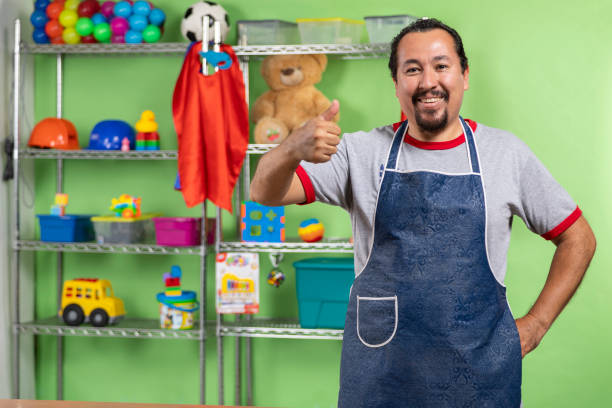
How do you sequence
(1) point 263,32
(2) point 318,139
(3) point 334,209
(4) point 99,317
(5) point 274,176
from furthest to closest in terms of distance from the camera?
(3) point 334,209
(4) point 99,317
(1) point 263,32
(5) point 274,176
(2) point 318,139

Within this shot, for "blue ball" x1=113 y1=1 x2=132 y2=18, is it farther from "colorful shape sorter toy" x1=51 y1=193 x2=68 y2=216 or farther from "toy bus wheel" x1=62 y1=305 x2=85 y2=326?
"toy bus wheel" x1=62 y1=305 x2=85 y2=326

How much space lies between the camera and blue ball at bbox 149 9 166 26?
11.4 ft

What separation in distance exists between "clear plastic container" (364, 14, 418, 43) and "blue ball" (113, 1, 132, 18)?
109 centimetres

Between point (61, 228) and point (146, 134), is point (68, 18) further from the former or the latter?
point (61, 228)

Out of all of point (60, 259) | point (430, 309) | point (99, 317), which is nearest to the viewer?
point (430, 309)

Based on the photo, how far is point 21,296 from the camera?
12.4 feet

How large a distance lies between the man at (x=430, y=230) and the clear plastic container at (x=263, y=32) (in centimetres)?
167

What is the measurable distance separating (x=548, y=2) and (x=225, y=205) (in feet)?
5.58

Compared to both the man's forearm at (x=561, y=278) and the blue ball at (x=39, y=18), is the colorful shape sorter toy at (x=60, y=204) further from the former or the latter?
the man's forearm at (x=561, y=278)

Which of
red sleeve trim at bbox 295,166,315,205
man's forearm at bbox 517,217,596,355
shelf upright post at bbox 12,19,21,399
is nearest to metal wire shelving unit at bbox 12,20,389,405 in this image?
shelf upright post at bbox 12,19,21,399

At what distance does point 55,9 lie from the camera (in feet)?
11.7

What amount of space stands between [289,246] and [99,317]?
37.6 inches

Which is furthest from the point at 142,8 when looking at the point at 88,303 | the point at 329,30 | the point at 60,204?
the point at 88,303

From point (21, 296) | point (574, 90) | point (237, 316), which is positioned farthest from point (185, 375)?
point (574, 90)
